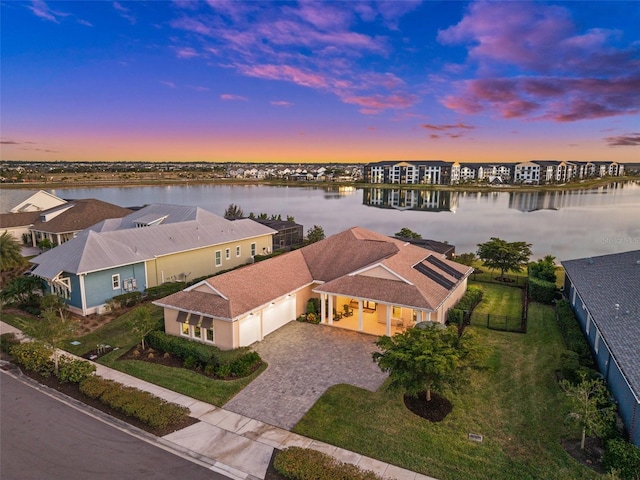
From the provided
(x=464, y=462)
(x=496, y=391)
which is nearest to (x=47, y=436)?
(x=464, y=462)

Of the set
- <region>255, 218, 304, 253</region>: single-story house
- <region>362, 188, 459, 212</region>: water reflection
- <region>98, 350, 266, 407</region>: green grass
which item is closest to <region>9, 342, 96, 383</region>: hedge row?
<region>98, 350, 266, 407</region>: green grass

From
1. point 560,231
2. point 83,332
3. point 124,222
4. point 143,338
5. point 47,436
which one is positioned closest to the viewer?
point 47,436

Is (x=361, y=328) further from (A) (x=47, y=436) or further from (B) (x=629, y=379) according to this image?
(A) (x=47, y=436)

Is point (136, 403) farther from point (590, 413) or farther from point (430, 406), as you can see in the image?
point (590, 413)

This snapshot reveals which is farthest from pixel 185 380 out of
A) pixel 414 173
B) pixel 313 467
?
pixel 414 173

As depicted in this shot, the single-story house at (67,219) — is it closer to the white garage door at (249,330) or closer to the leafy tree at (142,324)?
the leafy tree at (142,324)

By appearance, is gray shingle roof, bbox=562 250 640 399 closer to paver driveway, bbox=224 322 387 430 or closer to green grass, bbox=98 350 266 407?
paver driveway, bbox=224 322 387 430

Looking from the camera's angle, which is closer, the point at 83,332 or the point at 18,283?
the point at 83,332
